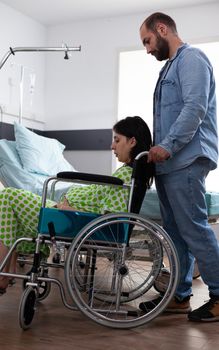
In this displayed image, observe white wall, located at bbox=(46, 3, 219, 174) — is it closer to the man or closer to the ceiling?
the ceiling

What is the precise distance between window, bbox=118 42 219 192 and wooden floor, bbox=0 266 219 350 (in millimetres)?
3196

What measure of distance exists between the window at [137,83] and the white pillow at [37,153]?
47.8 inches

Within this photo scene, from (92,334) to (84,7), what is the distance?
3.81 metres

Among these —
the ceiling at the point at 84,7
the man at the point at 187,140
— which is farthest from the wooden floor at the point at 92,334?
the ceiling at the point at 84,7

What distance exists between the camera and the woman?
6.42 feet

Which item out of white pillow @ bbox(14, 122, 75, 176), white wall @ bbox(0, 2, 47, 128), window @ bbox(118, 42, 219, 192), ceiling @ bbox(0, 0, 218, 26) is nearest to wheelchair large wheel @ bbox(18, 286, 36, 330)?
white pillow @ bbox(14, 122, 75, 176)

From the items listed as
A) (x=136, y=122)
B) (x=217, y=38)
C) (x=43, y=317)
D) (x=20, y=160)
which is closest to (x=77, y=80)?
(x=217, y=38)

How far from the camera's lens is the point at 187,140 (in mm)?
1933

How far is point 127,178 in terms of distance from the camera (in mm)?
2086

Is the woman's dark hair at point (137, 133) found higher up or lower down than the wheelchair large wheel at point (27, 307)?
higher up

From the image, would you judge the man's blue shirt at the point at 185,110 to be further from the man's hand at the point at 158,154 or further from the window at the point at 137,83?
the window at the point at 137,83

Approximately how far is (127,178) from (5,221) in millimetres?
538

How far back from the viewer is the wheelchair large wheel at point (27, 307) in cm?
171

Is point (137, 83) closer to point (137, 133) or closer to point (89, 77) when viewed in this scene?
point (89, 77)
